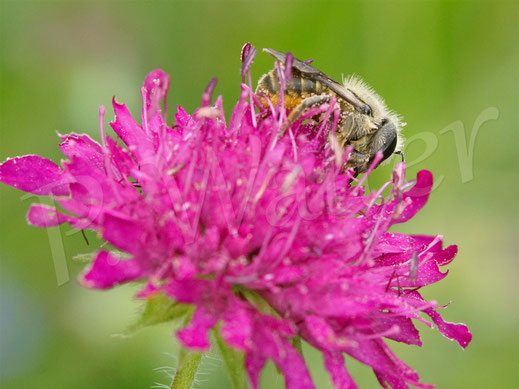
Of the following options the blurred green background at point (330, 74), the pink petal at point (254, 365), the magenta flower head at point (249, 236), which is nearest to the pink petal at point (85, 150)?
the magenta flower head at point (249, 236)

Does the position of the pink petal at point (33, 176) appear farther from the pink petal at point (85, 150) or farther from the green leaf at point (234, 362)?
the green leaf at point (234, 362)

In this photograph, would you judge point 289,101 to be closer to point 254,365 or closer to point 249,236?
point 249,236

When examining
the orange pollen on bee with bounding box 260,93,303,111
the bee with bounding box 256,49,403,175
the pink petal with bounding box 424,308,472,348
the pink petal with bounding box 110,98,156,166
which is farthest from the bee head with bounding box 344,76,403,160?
the pink petal with bounding box 110,98,156,166

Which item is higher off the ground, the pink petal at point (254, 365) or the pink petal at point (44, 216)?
the pink petal at point (44, 216)

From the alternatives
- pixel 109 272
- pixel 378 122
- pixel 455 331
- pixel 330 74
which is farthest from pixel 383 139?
pixel 330 74

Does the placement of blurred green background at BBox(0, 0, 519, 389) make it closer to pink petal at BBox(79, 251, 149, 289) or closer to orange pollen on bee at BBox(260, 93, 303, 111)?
orange pollen on bee at BBox(260, 93, 303, 111)

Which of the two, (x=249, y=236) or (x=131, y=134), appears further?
(x=131, y=134)
